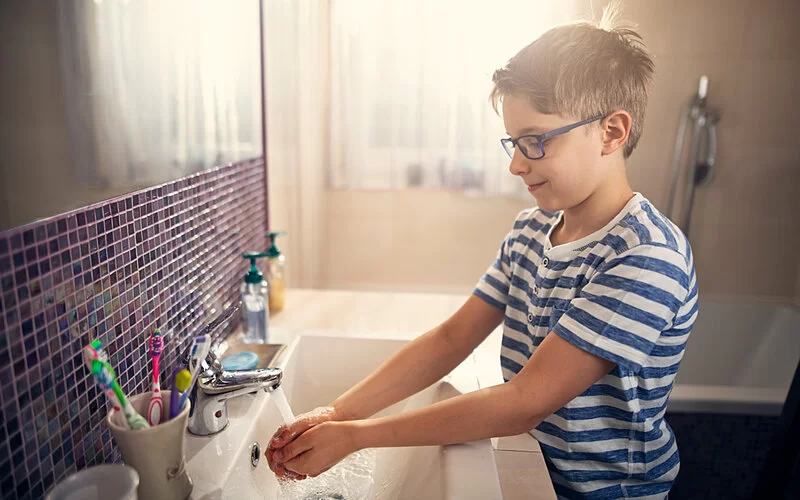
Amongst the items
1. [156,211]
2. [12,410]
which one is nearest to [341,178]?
[156,211]

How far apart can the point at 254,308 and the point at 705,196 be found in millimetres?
2155

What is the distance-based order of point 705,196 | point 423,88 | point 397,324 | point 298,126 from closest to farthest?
1. point 397,324
2. point 298,126
3. point 423,88
4. point 705,196

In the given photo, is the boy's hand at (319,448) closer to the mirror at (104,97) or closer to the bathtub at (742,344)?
the mirror at (104,97)

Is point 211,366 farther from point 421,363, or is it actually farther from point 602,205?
point 602,205

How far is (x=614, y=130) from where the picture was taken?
845mm

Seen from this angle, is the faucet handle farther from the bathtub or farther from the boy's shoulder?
the bathtub

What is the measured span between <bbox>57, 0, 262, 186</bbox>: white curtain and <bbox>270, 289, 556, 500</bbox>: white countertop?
0.38m

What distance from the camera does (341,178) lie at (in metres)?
2.52

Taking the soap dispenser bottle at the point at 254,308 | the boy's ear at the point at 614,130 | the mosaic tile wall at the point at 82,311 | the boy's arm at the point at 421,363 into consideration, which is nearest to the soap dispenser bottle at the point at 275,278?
the soap dispenser bottle at the point at 254,308

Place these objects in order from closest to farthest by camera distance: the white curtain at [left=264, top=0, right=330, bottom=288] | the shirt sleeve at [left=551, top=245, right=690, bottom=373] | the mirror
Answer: the mirror → the shirt sleeve at [left=551, top=245, right=690, bottom=373] → the white curtain at [left=264, top=0, right=330, bottom=288]

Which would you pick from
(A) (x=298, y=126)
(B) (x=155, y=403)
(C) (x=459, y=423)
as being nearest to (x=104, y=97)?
(B) (x=155, y=403)

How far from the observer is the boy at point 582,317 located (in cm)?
75

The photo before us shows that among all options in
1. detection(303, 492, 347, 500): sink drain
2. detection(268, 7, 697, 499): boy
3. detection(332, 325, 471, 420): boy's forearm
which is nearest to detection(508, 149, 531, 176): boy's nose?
detection(268, 7, 697, 499): boy

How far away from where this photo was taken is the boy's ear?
Result: 2.74 ft
